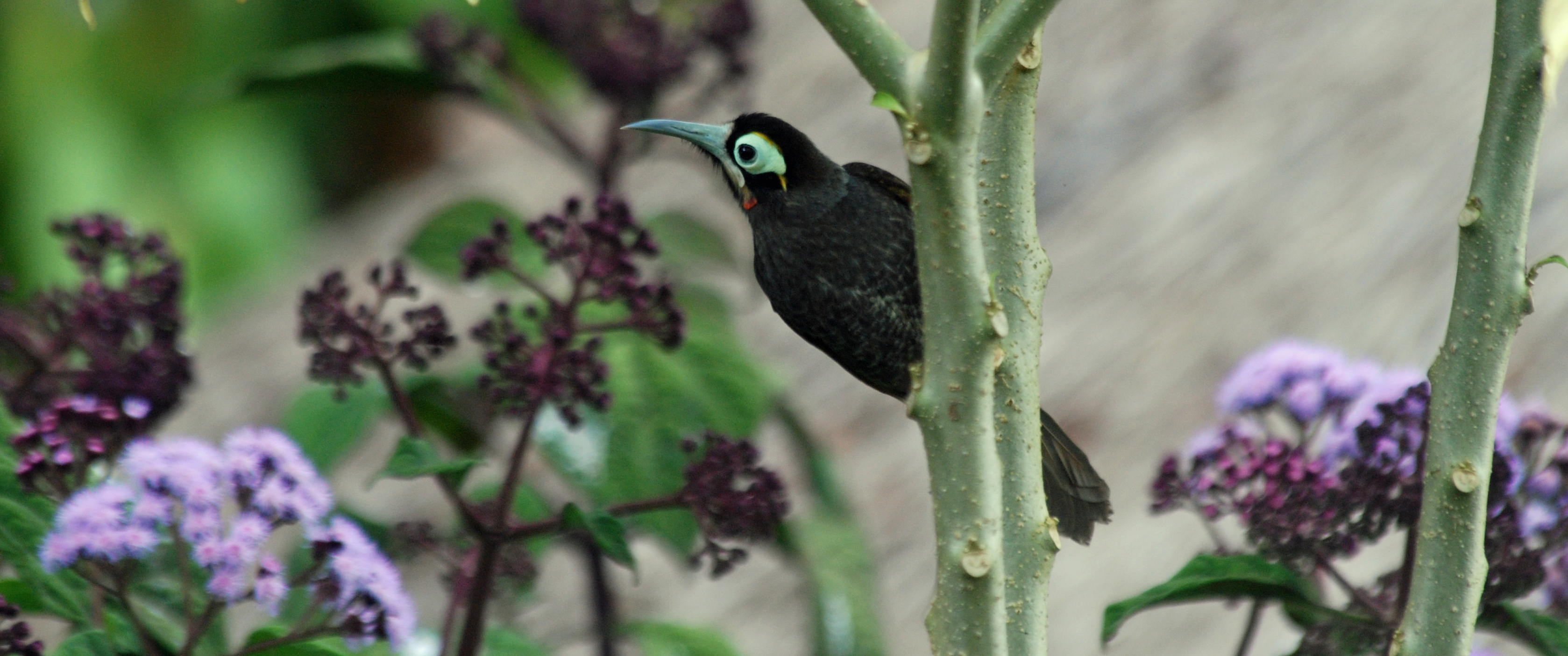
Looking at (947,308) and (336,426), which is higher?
(336,426)

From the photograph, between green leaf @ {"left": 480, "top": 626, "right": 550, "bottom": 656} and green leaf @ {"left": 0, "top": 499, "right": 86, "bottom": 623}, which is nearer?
green leaf @ {"left": 0, "top": 499, "right": 86, "bottom": 623}

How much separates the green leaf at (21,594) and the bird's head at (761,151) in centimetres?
36

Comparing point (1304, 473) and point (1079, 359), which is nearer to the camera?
point (1304, 473)

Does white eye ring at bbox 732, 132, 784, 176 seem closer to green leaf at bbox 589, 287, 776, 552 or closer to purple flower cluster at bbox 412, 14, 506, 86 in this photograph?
green leaf at bbox 589, 287, 776, 552

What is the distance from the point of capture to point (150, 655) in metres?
0.60

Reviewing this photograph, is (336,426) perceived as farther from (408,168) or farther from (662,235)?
(408,168)

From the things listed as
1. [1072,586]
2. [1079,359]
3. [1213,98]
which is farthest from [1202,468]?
[1213,98]

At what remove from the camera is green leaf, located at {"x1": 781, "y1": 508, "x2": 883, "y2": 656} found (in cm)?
102

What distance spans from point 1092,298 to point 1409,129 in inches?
15.4

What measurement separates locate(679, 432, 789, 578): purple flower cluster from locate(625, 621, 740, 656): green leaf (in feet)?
0.59

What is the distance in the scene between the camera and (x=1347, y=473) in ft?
2.03

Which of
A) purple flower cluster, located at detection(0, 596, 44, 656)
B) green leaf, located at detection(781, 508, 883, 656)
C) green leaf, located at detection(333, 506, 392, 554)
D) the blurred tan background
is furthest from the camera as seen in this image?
the blurred tan background

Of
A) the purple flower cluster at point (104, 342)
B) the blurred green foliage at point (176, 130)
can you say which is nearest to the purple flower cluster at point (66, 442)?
the purple flower cluster at point (104, 342)

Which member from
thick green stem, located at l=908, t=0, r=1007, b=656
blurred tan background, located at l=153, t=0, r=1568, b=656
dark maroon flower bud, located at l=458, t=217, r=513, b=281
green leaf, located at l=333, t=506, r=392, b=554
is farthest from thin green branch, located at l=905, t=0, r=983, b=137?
blurred tan background, located at l=153, t=0, r=1568, b=656
